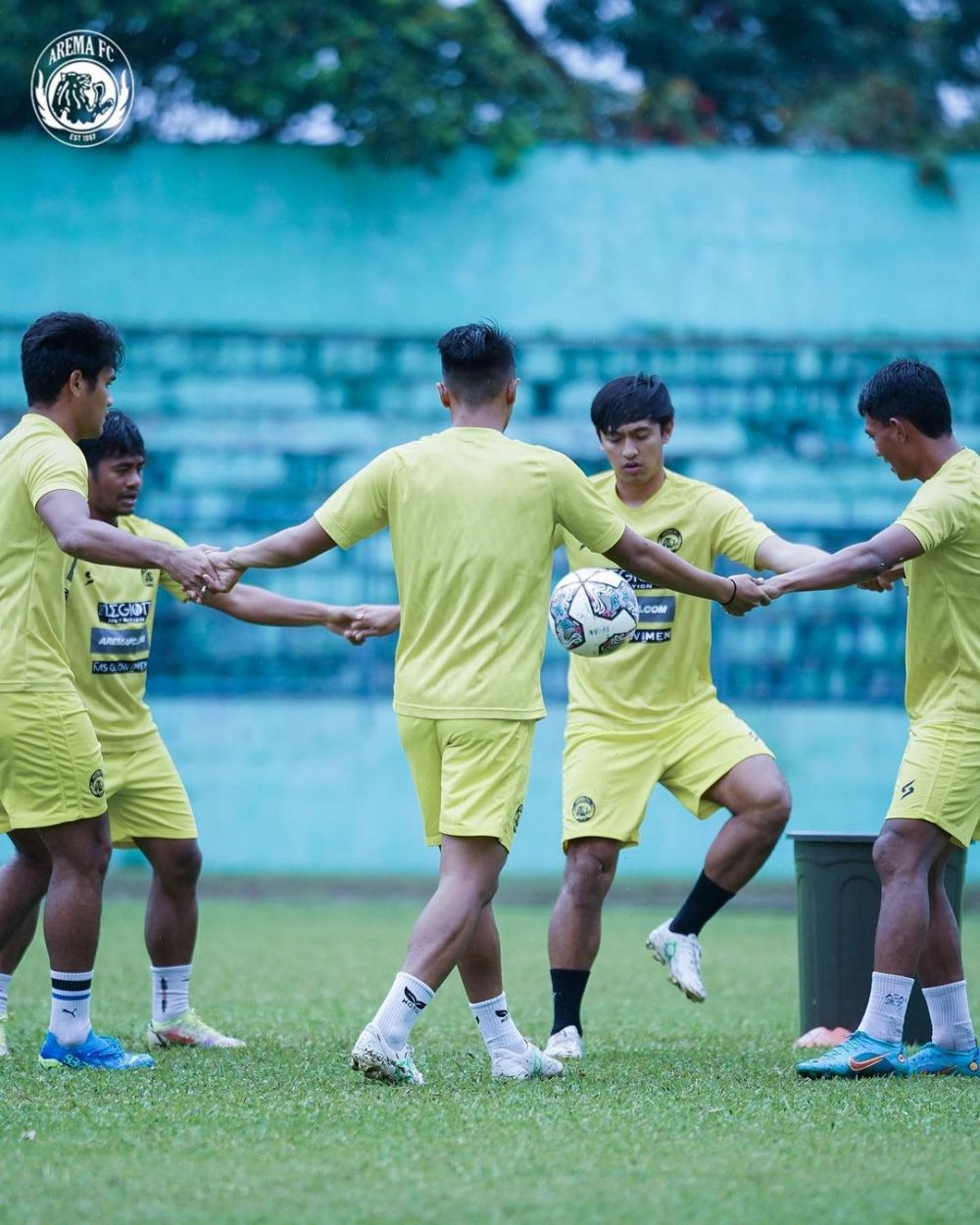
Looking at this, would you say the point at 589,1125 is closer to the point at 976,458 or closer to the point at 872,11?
the point at 976,458

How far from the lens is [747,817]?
21.8 feet

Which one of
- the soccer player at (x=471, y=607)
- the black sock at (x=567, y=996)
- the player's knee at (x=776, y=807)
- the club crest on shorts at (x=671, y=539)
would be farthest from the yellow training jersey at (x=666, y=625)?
the soccer player at (x=471, y=607)

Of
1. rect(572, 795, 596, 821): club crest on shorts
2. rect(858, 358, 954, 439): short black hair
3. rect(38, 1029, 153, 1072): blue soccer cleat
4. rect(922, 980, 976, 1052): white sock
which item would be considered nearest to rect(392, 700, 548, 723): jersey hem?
rect(572, 795, 596, 821): club crest on shorts

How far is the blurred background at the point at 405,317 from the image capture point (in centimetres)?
1584

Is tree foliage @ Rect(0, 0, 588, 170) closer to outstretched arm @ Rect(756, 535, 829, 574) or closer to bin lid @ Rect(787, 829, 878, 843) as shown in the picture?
outstretched arm @ Rect(756, 535, 829, 574)

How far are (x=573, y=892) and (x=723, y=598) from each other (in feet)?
4.17

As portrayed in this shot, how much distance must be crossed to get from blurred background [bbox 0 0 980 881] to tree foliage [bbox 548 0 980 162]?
3.87m

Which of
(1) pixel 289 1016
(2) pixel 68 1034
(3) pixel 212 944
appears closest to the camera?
(2) pixel 68 1034

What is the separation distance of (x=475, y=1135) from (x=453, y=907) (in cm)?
93

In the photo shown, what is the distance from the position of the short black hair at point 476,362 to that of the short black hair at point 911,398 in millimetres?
1306

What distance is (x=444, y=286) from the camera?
1628 centimetres

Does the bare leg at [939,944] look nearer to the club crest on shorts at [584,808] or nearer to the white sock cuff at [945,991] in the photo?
the white sock cuff at [945,991]

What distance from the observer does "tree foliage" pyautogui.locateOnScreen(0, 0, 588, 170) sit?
16.1m

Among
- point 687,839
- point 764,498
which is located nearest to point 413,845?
point 687,839
